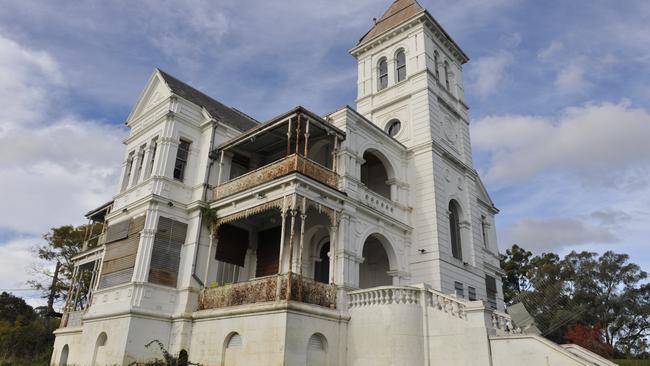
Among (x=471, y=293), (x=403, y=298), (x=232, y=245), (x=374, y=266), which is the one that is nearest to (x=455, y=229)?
(x=471, y=293)

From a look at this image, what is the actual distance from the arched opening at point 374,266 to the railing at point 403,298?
5.07 meters

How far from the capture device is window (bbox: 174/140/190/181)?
18.7m

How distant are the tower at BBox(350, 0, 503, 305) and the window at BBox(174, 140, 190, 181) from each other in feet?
32.8

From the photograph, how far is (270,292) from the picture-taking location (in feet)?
46.6

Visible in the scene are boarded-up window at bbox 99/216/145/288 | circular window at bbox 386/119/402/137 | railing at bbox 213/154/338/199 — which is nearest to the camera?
railing at bbox 213/154/338/199

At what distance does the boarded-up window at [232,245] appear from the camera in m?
18.5

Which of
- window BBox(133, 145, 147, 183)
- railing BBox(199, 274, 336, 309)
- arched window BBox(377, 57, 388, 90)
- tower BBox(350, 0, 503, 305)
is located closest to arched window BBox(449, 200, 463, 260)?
tower BBox(350, 0, 503, 305)

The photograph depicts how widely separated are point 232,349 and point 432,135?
1313 cm

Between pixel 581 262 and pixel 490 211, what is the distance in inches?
900

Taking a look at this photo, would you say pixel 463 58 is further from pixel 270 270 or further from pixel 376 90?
pixel 270 270

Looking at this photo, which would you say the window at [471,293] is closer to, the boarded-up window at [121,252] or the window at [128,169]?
the boarded-up window at [121,252]

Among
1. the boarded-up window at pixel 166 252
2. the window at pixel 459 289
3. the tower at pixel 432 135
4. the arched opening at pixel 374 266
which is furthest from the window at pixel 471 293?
the boarded-up window at pixel 166 252

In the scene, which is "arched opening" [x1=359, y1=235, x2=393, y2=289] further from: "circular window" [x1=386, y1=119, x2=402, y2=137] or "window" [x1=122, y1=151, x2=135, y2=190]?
"window" [x1=122, y1=151, x2=135, y2=190]

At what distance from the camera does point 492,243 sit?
27.1 metres
